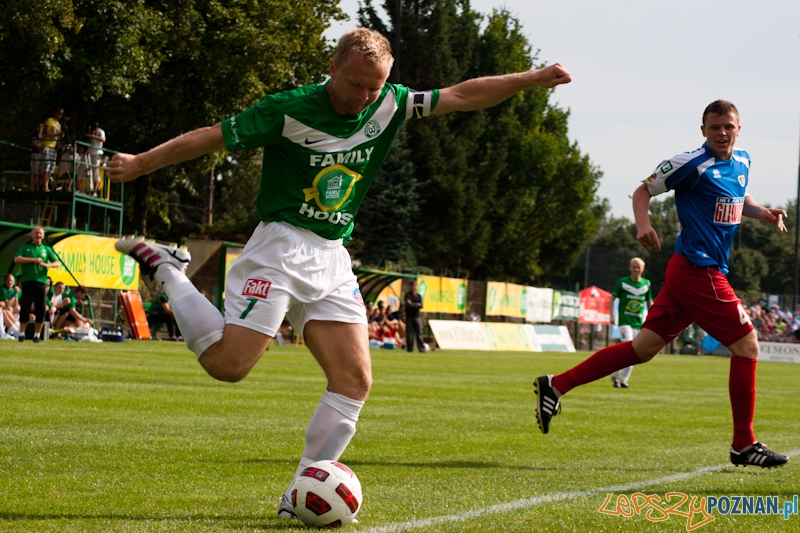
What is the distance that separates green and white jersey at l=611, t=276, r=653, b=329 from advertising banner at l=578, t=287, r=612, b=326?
84.4 ft

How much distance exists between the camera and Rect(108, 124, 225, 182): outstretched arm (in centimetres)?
429

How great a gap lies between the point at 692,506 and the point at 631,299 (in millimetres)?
13147

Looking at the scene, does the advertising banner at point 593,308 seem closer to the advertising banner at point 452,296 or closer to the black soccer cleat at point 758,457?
the advertising banner at point 452,296

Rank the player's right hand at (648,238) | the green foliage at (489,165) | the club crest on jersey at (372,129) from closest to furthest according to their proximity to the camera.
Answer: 1. the club crest on jersey at (372,129)
2. the player's right hand at (648,238)
3. the green foliage at (489,165)

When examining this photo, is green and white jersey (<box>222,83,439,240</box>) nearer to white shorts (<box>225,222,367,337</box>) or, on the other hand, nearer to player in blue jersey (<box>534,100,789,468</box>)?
white shorts (<box>225,222,367,337</box>)

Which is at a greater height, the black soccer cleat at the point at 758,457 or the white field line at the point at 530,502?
the black soccer cleat at the point at 758,457

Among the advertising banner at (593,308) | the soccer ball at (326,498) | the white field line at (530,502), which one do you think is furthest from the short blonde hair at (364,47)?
the advertising banner at (593,308)

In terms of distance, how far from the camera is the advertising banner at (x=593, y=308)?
43.7m

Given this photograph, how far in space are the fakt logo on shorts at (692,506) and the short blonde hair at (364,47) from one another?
8.08 ft

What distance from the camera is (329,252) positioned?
4730 mm

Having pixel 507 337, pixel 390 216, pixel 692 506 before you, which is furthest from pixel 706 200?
pixel 390 216

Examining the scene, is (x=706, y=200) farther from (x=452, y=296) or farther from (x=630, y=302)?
(x=452, y=296)

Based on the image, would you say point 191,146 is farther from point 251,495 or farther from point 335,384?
point 251,495

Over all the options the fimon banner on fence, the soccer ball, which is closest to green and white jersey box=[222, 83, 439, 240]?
the soccer ball
